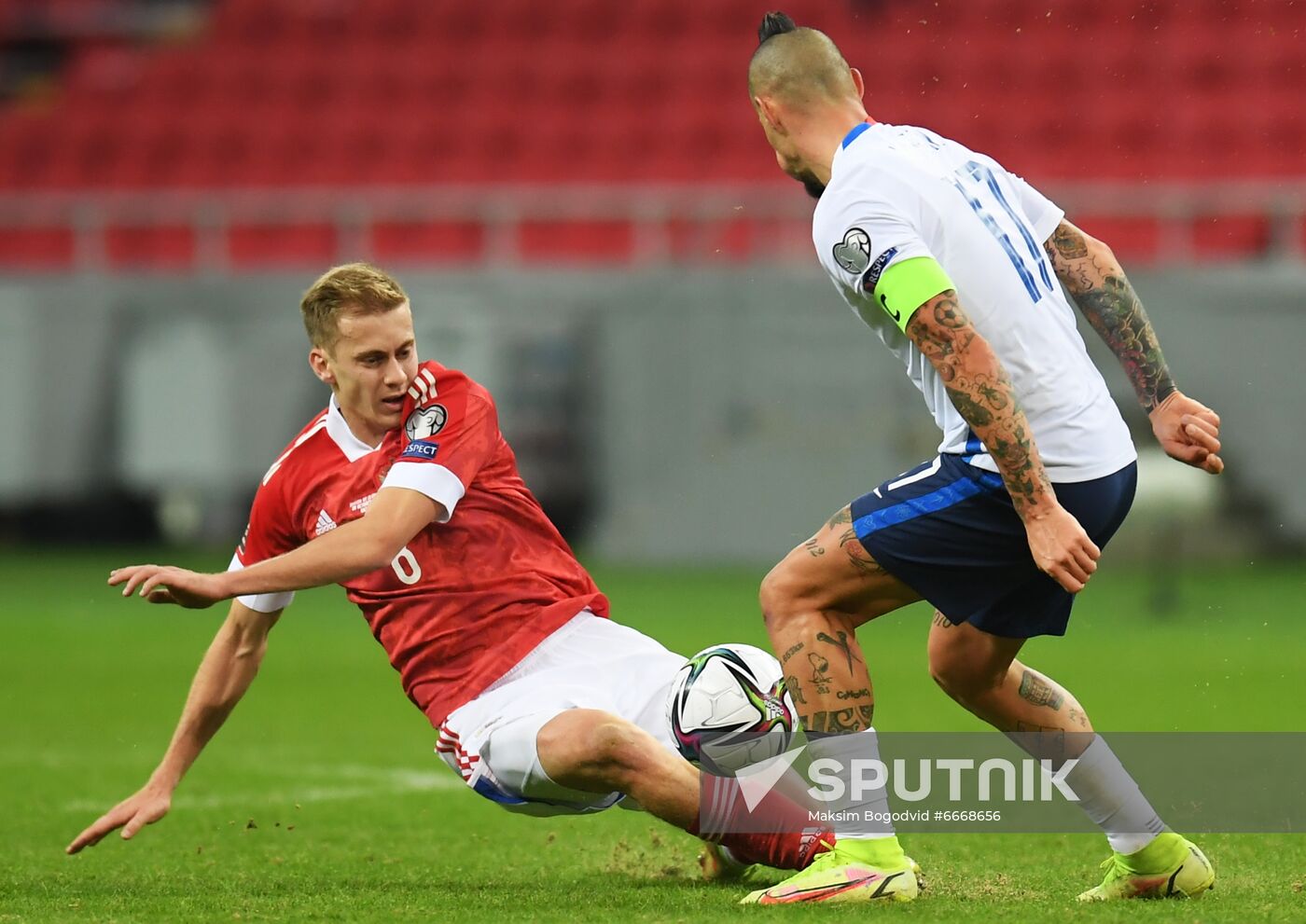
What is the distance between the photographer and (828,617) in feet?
14.1

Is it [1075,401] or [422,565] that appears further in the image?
[422,565]

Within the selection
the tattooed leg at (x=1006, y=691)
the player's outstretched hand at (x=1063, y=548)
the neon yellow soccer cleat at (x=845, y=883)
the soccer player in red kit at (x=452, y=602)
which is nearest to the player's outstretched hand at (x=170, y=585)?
the soccer player in red kit at (x=452, y=602)

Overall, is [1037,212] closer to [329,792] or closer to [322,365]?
[322,365]

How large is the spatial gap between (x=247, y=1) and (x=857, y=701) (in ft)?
57.3

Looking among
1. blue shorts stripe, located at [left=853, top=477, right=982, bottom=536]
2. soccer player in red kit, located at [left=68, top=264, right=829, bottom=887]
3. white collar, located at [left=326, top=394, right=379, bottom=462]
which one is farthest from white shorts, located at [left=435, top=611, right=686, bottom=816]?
blue shorts stripe, located at [left=853, top=477, right=982, bottom=536]

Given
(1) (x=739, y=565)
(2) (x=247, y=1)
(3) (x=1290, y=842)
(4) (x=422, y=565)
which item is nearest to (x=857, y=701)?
(4) (x=422, y=565)

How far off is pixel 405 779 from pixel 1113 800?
130 inches

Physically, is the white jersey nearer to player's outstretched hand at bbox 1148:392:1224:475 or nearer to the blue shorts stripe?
the blue shorts stripe

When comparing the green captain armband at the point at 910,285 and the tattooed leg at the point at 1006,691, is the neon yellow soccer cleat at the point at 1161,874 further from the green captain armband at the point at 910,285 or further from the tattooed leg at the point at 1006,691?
the green captain armband at the point at 910,285

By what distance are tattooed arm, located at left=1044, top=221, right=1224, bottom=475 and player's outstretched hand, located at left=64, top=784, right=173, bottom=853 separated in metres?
2.63

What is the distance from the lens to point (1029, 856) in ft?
16.8

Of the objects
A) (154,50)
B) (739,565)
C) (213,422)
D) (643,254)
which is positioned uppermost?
(154,50)

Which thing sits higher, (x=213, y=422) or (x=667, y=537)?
(x=213, y=422)

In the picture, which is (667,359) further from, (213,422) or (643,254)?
(213,422)
